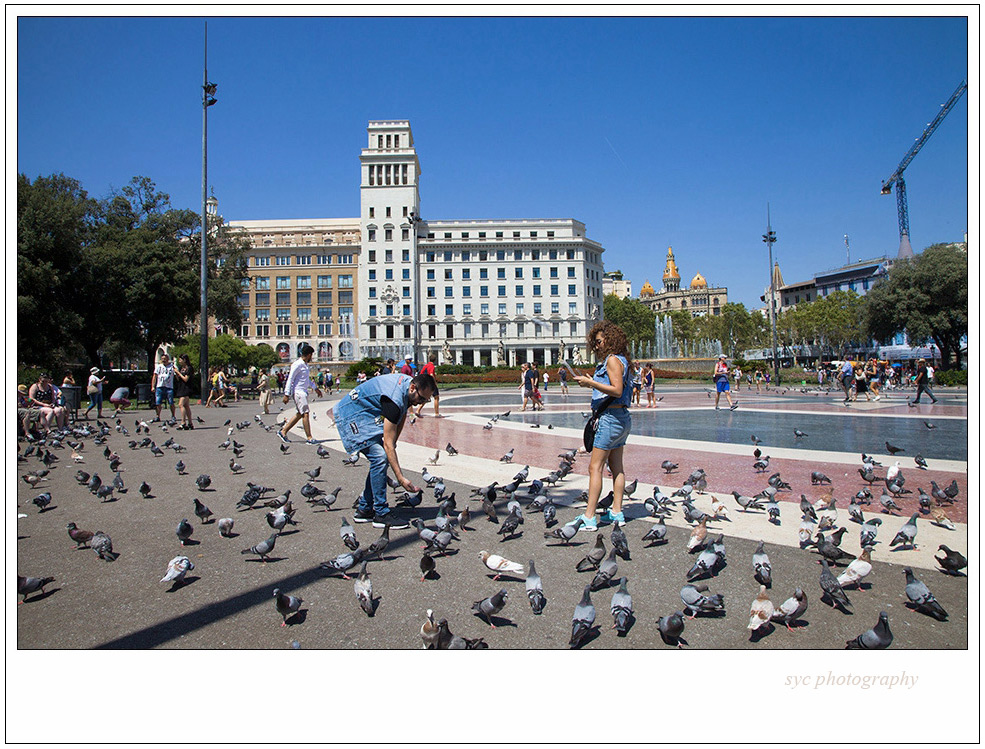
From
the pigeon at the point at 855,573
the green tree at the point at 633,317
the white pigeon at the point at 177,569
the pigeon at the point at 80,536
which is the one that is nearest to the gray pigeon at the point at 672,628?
the pigeon at the point at 855,573

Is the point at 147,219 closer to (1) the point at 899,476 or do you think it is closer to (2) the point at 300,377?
(2) the point at 300,377

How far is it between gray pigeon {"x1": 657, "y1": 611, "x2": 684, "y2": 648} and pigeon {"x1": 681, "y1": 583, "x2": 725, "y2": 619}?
13.9 inches

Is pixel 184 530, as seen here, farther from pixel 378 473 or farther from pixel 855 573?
pixel 855 573

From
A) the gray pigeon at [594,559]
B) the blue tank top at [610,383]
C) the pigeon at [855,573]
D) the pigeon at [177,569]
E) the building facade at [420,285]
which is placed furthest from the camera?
the building facade at [420,285]

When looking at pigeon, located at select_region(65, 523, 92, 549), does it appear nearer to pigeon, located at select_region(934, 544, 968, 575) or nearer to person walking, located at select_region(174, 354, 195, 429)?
pigeon, located at select_region(934, 544, 968, 575)

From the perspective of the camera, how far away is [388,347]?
93.1m

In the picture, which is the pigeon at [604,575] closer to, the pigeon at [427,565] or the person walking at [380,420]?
the pigeon at [427,565]

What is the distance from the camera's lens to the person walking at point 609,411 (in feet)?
16.5

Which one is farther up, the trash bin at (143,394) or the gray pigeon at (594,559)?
the trash bin at (143,394)

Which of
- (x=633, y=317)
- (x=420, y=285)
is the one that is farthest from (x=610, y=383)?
(x=633, y=317)

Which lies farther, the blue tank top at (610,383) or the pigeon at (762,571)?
the blue tank top at (610,383)

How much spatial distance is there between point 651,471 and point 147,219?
40975 millimetres

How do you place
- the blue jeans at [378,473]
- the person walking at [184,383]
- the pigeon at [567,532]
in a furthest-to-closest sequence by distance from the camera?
the person walking at [184,383]
the blue jeans at [378,473]
the pigeon at [567,532]
